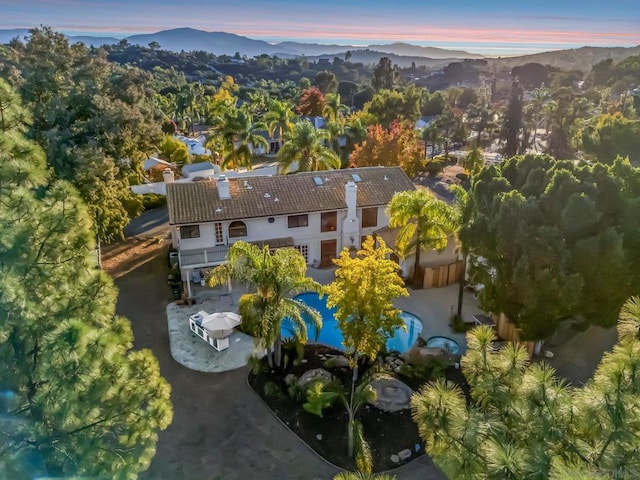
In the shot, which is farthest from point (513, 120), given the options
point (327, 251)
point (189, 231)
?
point (189, 231)

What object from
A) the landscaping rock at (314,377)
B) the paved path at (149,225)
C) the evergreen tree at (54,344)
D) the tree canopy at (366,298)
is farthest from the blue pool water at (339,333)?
the paved path at (149,225)

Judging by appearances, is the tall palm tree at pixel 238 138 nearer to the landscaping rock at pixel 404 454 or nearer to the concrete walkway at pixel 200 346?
the concrete walkway at pixel 200 346

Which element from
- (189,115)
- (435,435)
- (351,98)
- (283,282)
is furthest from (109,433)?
(351,98)

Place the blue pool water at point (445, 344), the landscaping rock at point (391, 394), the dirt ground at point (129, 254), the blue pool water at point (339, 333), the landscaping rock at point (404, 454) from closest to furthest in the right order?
the landscaping rock at point (404, 454) < the landscaping rock at point (391, 394) < the blue pool water at point (445, 344) < the blue pool water at point (339, 333) < the dirt ground at point (129, 254)

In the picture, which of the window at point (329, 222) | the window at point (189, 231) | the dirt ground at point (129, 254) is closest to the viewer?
the window at point (189, 231)

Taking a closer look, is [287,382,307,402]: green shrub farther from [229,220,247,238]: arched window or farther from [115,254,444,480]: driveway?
[229,220,247,238]: arched window

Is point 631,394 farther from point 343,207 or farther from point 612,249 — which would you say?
point 343,207
